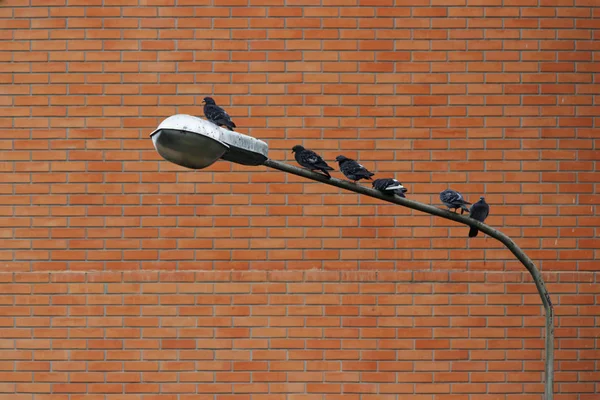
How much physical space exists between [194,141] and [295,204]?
2779 millimetres

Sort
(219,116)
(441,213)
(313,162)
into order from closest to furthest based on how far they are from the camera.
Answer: (313,162), (441,213), (219,116)

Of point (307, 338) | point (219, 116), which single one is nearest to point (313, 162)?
point (219, 116)

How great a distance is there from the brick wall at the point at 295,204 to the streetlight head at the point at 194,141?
102 inches

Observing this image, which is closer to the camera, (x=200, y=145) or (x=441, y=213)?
(x=200, y=145)

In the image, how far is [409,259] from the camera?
623 cm

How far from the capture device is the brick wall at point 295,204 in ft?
20.3

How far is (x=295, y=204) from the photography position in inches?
247

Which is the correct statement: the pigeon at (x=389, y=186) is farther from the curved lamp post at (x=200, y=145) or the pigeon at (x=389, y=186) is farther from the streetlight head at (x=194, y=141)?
the streetlight head at (x=194, y=141)

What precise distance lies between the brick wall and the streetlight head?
259cm

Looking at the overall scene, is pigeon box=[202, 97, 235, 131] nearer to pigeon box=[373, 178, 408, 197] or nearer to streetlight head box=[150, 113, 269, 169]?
streetlight head box=[150, 113, 269, 169]

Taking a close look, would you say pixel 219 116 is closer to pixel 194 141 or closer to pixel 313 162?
pixel 313 162

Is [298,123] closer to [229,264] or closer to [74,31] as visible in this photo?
[229,264]

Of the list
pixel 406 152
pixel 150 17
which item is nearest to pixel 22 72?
pixel 150 17

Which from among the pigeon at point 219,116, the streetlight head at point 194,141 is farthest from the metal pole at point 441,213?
the pigeon at point 219,116
